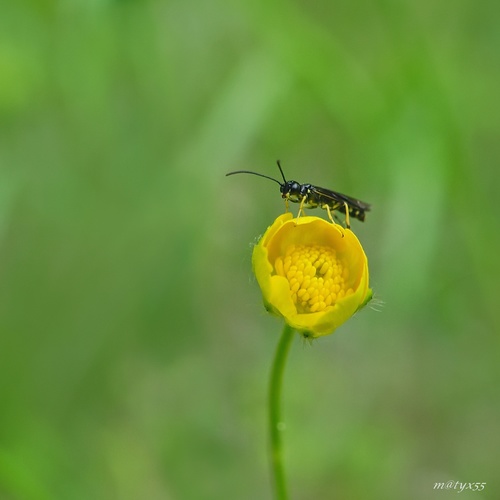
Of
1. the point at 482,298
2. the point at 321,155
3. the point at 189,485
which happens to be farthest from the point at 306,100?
the point at 189,485

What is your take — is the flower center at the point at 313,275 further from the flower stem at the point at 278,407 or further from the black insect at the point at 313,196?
the black insect at the point at 313,196

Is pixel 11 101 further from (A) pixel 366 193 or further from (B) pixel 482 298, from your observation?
(B) pixel 482 298

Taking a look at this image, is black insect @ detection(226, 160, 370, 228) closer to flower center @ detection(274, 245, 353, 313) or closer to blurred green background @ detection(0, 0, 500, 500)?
flower center @ detection(274, 245, 353, 313)

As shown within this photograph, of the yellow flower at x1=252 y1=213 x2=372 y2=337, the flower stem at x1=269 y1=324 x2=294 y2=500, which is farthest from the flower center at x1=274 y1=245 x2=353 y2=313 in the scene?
the flower stem at x1=269 y1=324 x2=294 y2=500

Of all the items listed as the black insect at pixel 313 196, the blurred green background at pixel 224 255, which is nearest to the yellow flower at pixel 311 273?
the black insect at pixel 313 196

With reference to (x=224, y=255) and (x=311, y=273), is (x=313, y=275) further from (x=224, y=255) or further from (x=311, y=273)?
(x=224, y=255)

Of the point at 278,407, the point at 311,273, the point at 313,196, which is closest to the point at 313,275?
the point at 311,273
